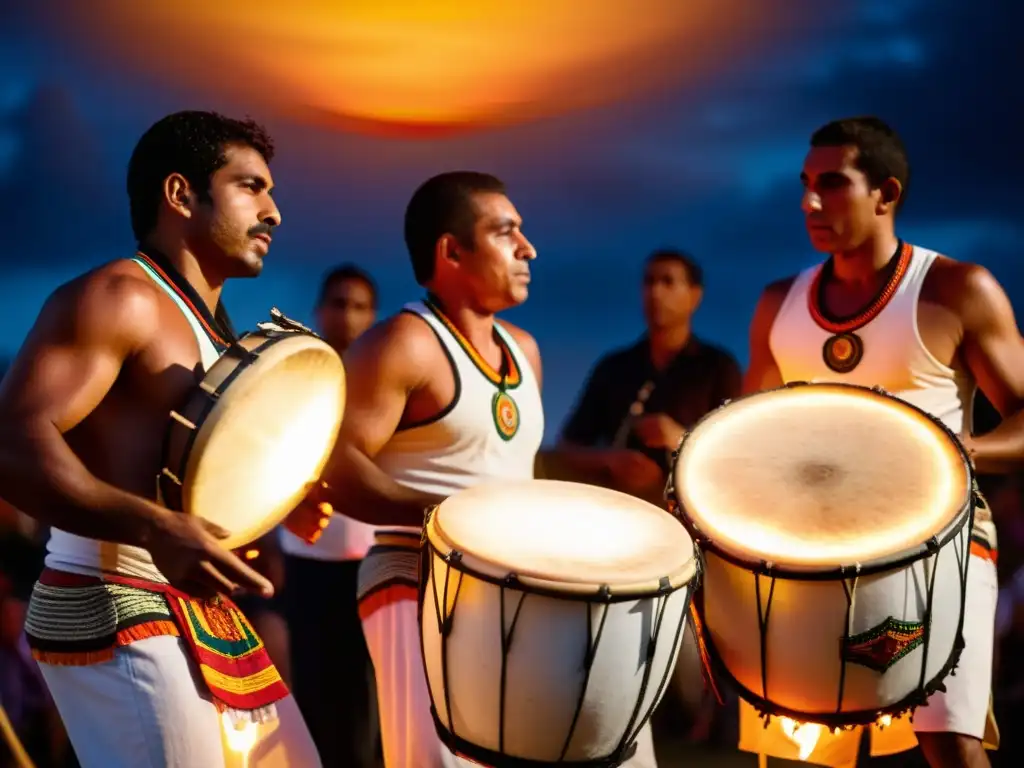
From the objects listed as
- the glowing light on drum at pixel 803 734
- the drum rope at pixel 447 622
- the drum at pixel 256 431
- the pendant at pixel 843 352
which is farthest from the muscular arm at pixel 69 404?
the pendant at pixel 843 352

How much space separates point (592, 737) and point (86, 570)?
2.94 ft

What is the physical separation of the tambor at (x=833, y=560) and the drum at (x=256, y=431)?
2.37ft

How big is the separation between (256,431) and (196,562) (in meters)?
0.33

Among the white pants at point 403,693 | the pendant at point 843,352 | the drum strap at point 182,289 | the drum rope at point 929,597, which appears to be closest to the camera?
the drum strap at point 182,289

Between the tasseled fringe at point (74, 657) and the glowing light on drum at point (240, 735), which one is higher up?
the tasseled fringe at point (74, 657)

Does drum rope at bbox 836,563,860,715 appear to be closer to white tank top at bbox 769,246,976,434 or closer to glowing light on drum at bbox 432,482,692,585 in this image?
glowing light on drum at bbox 432,482,692,585

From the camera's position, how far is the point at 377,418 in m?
2.51

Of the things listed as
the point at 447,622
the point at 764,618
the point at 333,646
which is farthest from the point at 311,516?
the point at 333,646

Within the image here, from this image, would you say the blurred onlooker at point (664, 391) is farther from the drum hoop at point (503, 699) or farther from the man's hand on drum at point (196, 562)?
the man's hand on drum at point (196, 562)

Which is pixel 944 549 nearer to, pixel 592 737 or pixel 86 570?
pixel 592 737

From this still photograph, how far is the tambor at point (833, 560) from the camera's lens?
208 centimetres

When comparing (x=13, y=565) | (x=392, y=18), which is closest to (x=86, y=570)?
(x=13, y=565)

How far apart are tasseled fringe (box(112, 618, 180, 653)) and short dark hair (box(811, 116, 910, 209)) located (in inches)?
83.7

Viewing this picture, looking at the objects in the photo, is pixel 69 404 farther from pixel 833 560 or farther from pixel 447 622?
pixel 833 560
